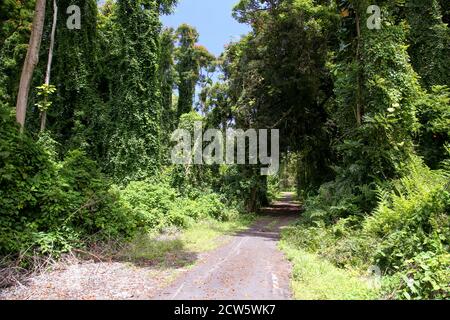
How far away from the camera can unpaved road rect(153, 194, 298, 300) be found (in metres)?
6.02

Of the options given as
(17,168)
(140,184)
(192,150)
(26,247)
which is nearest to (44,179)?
(17,168)

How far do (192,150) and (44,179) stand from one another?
11174 mm

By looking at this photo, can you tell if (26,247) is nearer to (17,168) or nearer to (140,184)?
(17,168)

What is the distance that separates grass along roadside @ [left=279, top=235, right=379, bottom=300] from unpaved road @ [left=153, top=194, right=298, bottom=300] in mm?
229

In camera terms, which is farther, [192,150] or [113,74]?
[192,150]

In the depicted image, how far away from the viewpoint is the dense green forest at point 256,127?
7.98 meters

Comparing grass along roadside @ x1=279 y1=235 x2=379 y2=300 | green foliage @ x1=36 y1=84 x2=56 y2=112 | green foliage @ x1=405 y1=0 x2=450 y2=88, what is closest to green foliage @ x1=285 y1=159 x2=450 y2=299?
grass along roadside @ x1=279 y1=235 x2=379 y2=300

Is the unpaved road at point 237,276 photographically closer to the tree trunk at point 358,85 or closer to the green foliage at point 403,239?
the green foliage at point 403,239

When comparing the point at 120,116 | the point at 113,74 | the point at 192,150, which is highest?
the point at 113,74

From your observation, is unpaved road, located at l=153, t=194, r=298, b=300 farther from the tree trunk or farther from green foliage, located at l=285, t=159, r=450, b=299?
the tree trunk

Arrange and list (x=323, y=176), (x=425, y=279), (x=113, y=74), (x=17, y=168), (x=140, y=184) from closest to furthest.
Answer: (x=425, y=279), (x=17, y=168), (x=140, y=184), (x=113, y=74), (x=323, y=176)

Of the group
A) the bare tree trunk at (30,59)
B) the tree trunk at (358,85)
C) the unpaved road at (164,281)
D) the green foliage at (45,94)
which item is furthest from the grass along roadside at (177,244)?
the green foliage at (45,94)

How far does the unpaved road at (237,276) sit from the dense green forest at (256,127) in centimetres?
132

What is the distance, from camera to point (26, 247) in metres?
7.65
